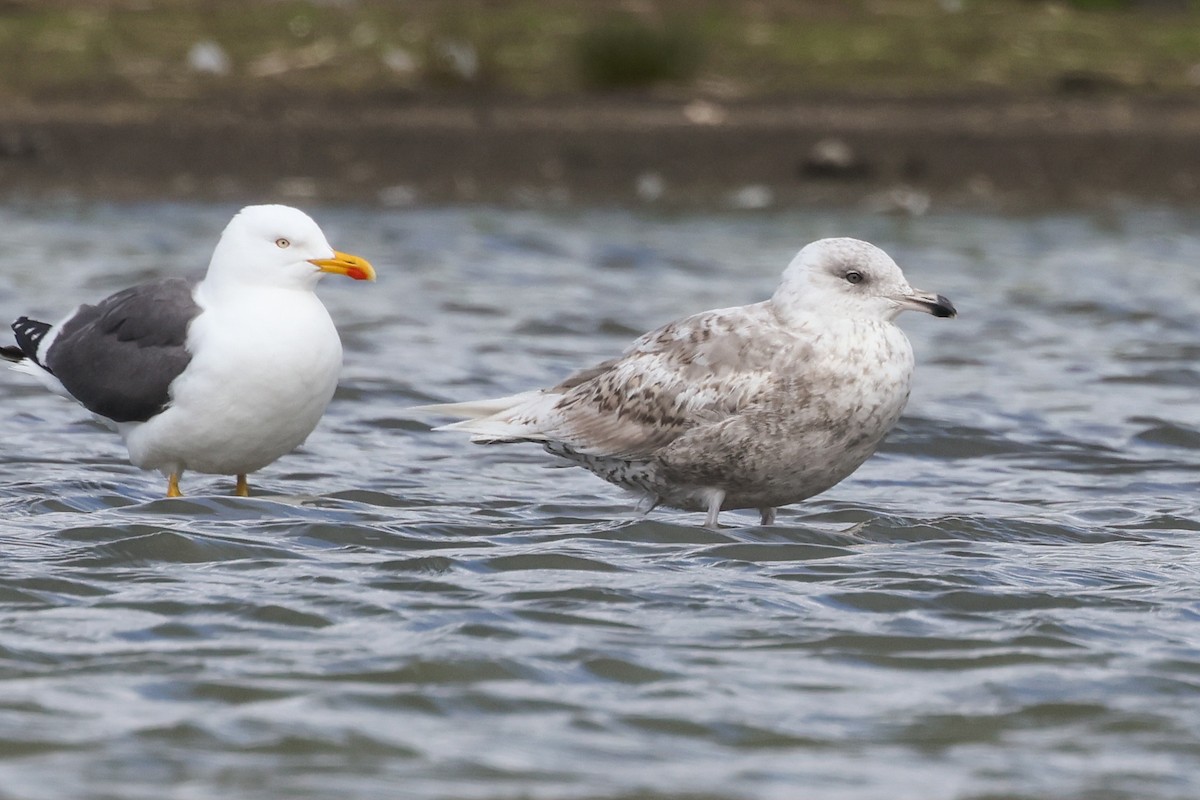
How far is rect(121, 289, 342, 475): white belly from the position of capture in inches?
271

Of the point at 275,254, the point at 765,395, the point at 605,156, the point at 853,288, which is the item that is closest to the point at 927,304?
the point at 853,288

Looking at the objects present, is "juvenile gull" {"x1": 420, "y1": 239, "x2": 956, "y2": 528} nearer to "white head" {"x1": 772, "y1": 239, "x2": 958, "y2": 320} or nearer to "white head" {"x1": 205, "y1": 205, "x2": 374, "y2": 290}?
"white head" {"x1": 772, "y1": 239, "x2": 958, "y2": 320}

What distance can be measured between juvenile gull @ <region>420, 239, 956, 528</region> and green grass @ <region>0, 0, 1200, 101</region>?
1310cm

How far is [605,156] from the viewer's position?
18562 mm

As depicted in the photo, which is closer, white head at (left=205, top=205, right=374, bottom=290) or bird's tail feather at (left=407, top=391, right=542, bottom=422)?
white head at (left=205, top=205, right=374, bottom=290)

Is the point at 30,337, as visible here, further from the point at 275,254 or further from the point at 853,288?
the point at 853,288

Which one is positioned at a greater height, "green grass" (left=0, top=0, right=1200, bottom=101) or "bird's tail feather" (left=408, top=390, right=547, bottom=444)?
"green grass" (left=0, top=0, right=1200, bottom=101)

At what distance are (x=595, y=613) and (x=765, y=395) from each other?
1.25 metres

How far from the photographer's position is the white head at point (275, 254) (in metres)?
7.08

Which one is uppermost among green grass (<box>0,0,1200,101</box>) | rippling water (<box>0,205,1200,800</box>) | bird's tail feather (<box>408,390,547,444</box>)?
green grass (<box>0,0,1200,101</box>)

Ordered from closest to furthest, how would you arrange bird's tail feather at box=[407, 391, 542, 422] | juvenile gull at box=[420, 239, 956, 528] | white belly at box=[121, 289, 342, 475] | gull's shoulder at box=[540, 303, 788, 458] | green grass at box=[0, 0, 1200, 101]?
1. juvenile gull at box=[420, 239, 956, 528]
2. gull's shoulder at box=[540, 303, 788, 458]
3. white belly at box=[121, 289, 342, 475]
4. bird's tail feather at box=[407, 391, 542, 422]
5. green grass at box=[0, 0, 1200, 101]

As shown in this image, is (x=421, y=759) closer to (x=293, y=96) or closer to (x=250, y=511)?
(x=250, y=511)

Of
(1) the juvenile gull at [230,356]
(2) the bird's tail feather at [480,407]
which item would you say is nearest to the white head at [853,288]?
(2) the bird's tail feather at [480,407]

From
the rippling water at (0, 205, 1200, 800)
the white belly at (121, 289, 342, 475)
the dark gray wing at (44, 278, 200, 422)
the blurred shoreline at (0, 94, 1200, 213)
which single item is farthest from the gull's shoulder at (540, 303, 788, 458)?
the blurred shoreline at (0, 94, 1200, 213)
